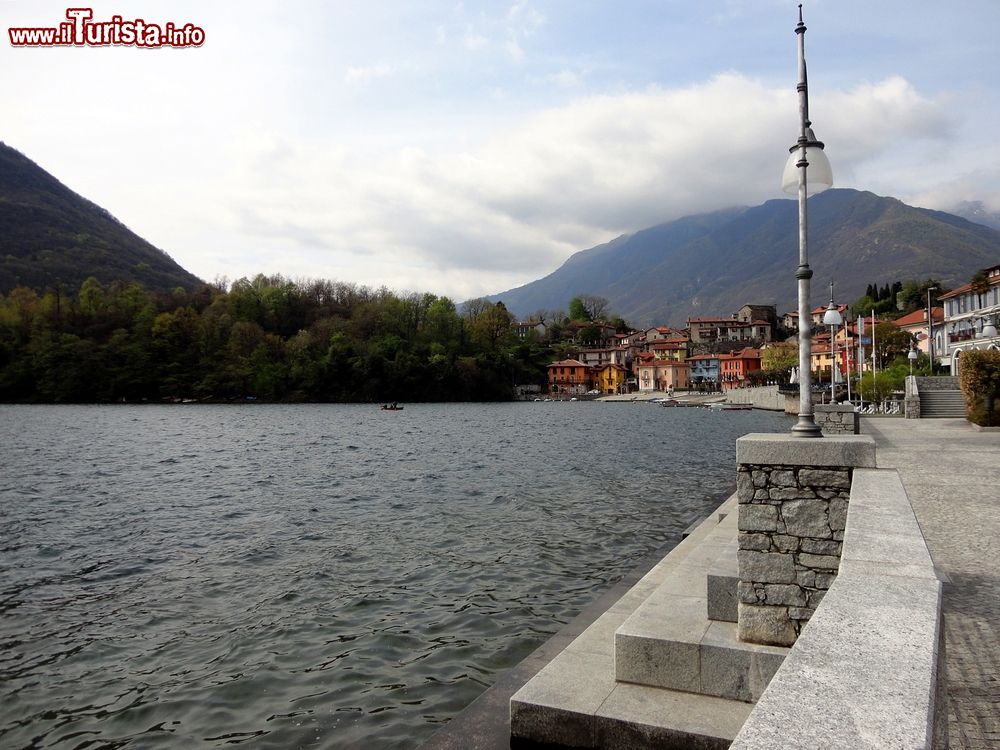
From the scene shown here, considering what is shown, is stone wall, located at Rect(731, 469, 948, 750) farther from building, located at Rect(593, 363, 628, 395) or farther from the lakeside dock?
building, located at Rect(593, 363, 628, 395)

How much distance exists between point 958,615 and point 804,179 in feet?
15.0

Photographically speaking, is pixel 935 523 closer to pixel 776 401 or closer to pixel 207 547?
pixel 207 547

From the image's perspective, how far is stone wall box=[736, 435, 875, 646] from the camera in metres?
5.30

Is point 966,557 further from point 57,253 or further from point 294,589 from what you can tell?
point 57,253

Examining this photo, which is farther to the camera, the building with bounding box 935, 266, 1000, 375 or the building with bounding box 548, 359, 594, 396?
the building with bounding box 548, 359, 594, 396

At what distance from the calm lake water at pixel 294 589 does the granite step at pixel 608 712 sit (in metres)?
1.61

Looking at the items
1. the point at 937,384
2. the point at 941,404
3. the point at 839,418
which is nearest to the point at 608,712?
the point at 839,418

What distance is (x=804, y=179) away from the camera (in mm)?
7387

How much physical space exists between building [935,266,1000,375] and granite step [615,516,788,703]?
56566 millimetres

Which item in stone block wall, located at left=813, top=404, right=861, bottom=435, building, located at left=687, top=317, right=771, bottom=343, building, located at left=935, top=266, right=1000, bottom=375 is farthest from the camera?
building, located at left=687, top=317, right=771, bottom=343

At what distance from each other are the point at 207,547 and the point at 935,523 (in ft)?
44.2

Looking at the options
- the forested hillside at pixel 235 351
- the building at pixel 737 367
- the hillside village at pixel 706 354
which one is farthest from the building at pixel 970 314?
the forested hillside at pixel 235 351

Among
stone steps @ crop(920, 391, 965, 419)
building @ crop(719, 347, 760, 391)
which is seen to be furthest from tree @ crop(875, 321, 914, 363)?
building @ crop(719, 347, 760, 391)

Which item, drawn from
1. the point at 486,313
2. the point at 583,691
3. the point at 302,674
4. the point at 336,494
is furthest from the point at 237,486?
the point at 486,313
